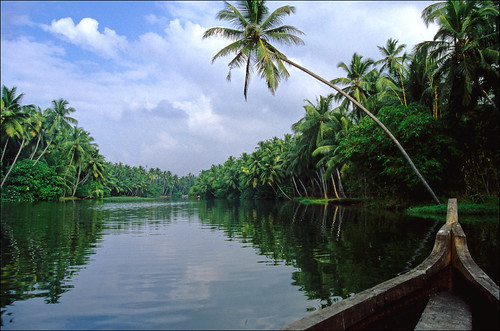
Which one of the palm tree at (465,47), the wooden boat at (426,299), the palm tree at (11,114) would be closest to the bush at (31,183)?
the palm tree at (11,114)

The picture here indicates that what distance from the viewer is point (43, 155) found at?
53875 mm

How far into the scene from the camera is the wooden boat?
3.20 m

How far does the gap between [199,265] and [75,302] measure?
289 cm

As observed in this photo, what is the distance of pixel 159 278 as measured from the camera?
6344mm

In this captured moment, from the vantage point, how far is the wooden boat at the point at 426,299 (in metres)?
3.20

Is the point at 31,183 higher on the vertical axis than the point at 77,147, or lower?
lower

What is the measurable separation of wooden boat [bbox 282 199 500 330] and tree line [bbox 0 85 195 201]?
144ft

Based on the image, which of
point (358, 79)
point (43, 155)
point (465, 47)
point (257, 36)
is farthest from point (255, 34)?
point (43, 155)

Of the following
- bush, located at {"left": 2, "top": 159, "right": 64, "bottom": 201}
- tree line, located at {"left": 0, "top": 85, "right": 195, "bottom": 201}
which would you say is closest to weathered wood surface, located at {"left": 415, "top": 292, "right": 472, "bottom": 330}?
tree line, located at {"left": 0, "top": 85, "right": 195, "bottom": 201}

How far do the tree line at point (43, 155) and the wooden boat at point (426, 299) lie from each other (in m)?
44.0

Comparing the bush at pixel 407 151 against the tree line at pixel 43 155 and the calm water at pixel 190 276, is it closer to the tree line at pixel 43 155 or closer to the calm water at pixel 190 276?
the calm water at pixel 190 276

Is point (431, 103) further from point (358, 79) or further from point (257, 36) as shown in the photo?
point (257, 36)

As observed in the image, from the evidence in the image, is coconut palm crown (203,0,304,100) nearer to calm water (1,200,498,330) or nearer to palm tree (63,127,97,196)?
calm water (1,200,498,330)

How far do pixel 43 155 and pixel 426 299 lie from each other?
60.8 meters
